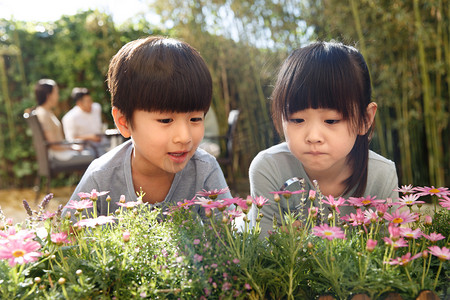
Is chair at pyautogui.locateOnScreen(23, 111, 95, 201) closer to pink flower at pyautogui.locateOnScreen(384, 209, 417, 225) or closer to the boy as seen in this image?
the boy

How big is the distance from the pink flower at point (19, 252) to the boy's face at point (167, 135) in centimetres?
52

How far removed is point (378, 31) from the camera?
178 inches

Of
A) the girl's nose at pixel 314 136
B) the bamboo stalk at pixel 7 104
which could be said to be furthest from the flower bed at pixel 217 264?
the bamboo stalk at pixel 7 104

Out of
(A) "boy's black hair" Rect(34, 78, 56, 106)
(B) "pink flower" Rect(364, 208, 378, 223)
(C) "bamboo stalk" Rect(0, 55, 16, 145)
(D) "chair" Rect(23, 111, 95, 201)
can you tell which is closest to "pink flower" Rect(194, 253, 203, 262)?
(B) "pink flower" Rect(364, 208, 378, 223)

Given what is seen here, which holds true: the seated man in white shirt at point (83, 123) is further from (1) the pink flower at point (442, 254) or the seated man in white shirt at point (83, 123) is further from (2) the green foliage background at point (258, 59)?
(1) the pink flower at point (442, 254)

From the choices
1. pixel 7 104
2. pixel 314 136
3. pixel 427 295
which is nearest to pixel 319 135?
pixel 314 136

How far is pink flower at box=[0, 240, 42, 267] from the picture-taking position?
0.82 m

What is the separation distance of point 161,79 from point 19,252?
2.15 ft

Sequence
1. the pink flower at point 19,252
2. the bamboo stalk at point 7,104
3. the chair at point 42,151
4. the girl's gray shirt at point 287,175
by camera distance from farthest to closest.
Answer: the bamboo stalk at point 7,104
the chair at point 42,151
the girl's gray shirt at point 287,175
the pink flower at point 19,252

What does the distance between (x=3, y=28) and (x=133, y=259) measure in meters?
7.78

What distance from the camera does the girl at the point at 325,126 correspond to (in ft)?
4.26

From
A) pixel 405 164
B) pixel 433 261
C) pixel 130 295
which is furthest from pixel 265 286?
pixel 405 164

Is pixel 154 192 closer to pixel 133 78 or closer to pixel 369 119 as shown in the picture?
pixel 133 78

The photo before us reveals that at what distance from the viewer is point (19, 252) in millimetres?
834
